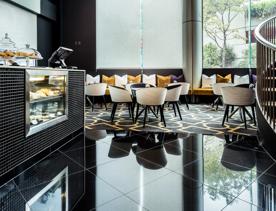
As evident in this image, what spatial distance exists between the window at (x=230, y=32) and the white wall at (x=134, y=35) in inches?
50.8

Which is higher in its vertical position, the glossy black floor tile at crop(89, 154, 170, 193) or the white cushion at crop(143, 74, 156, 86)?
the white cushion at crop(143, 74, 156, 86)

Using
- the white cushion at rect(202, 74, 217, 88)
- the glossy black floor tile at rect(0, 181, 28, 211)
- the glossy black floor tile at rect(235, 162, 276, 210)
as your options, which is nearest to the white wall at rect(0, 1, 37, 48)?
the glossy black floor tile at rect(0, 181, 28, 211)

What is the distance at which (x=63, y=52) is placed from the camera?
3.97 meters

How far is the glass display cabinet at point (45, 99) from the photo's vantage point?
8.95 ft

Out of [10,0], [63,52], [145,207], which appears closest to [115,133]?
[63,52]

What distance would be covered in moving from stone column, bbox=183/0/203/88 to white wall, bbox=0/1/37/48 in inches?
213

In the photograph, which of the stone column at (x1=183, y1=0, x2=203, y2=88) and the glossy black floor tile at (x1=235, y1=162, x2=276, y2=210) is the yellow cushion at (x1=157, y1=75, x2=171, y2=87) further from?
the glossy black floor tile at (x1=235, y1=162, x2=276, y2=210)

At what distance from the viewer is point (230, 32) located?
9.47 meters

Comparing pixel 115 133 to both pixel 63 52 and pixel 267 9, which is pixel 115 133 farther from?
pixel 267 9

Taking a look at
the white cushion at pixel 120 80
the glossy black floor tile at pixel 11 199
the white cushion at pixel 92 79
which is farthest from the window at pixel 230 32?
the glossy black floor tile at pixel 11 199

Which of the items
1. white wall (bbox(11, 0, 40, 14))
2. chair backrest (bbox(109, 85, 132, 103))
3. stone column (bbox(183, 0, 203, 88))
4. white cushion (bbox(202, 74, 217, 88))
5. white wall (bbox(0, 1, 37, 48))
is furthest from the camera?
white cushion (bbox(202, 74, 217, 88))

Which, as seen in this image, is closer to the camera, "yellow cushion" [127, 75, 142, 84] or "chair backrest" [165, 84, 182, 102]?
"chair backrest" [165, 84, 182, 102]

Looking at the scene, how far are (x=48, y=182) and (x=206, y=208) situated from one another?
4.91 feet

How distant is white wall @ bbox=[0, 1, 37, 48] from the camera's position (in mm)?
6772
